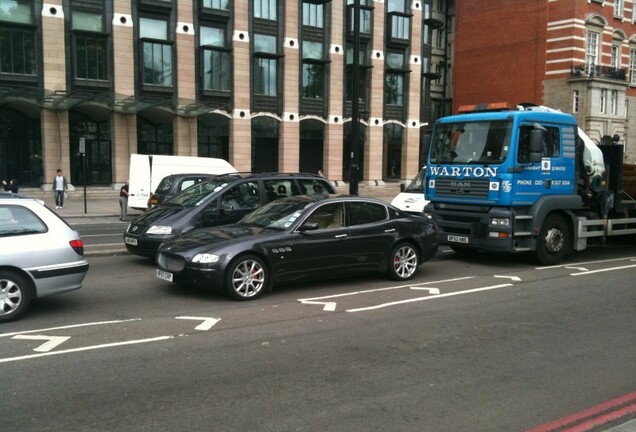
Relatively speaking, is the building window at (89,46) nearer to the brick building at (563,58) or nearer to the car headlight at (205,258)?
the car headlight at (205,258)

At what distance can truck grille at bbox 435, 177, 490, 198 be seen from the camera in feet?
35.9

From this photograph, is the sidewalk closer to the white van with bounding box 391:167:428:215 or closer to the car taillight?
the white van with bounding box 391:167:428:215

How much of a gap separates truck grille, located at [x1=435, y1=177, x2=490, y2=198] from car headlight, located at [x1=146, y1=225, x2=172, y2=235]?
5.36 m

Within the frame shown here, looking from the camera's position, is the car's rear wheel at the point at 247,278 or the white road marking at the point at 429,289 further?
the white road marking at the point at 429,289

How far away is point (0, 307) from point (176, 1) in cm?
2930

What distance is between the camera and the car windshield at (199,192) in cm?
1132

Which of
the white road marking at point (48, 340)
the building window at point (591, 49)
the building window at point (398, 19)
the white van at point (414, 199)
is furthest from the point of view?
the building window at point (591, 49)

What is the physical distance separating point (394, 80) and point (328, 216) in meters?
35.1

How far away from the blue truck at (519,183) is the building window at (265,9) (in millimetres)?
26526

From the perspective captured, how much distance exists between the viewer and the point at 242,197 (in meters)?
11.5

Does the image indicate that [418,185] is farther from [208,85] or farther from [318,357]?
[208,85]

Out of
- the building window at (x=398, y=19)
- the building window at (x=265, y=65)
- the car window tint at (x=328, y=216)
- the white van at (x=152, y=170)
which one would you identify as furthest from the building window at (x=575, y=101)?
the car window tint at (x=328, y=216)

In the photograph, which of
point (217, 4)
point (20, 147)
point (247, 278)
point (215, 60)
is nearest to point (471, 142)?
point (247, 278)

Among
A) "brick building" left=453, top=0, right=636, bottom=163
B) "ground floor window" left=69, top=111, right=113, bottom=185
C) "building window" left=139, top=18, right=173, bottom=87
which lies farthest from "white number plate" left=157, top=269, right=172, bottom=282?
"brick building" left=453, top=0, right=636, bottom=163
